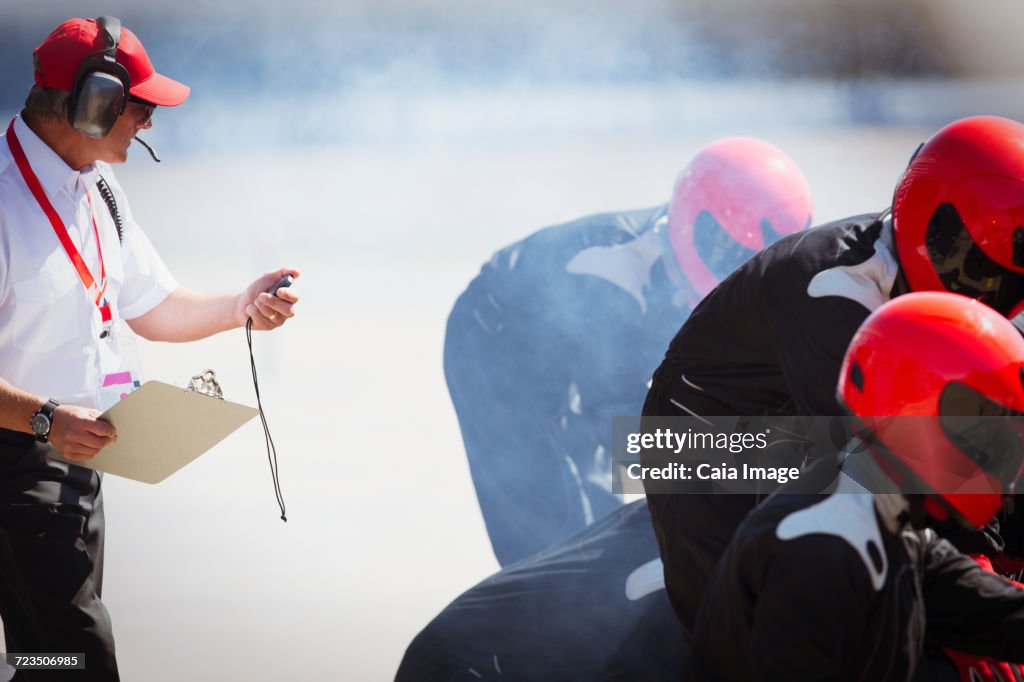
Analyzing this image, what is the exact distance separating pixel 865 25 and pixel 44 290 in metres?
4.17

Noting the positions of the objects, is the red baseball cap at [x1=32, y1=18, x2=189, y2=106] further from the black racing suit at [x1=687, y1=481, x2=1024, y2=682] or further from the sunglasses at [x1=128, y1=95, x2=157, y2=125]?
the black racing suit at [x1=687, y1=481, x2=1024, y2=682]

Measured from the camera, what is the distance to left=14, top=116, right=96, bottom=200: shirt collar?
193cm

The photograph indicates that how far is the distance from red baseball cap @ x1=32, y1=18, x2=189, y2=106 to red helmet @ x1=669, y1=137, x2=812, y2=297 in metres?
1.31

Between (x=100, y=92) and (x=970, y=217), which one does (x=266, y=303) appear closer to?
(x=100, y=92)

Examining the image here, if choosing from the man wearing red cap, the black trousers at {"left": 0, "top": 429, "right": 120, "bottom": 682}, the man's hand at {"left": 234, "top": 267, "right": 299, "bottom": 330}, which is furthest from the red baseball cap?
the black trousers at {"left": 0, "top": 429, "right": 120, "bottom": 682}

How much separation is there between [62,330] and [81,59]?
0.43 metres

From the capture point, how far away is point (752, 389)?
6.30 feet

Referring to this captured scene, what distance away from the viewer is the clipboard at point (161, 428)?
1.84 metres

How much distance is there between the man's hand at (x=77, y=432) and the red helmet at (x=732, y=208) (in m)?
1.52

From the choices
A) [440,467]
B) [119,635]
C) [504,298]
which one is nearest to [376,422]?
[440,467]

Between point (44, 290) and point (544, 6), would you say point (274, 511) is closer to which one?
point (44, 290)

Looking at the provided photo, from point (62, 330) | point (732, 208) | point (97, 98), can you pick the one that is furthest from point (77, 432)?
point (732, 208)

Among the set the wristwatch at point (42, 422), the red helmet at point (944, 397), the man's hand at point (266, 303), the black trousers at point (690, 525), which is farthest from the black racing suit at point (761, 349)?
the wristwatch at point (42, 422)

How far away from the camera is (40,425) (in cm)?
180
